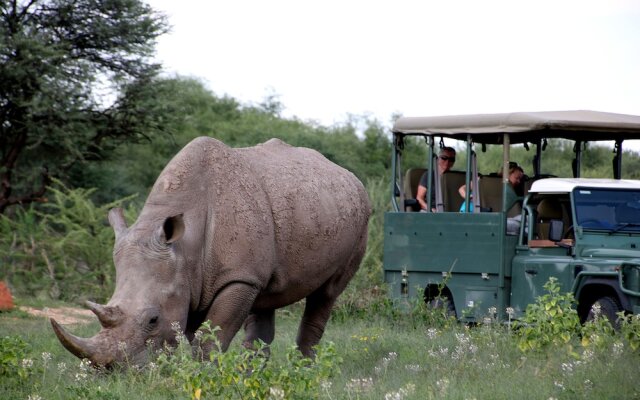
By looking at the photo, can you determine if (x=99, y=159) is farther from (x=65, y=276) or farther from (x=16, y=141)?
(x=65, y=276)

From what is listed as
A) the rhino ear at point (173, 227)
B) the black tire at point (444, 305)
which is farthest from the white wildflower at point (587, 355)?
the black tire at point (444, 305)

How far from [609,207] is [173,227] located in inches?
231

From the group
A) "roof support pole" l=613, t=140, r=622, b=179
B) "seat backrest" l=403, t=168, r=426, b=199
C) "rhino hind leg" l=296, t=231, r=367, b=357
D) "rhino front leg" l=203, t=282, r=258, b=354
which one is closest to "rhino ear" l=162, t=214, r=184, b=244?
"rhino front leg" l=203, t=282, r=258, b=354

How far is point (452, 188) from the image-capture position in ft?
44.7

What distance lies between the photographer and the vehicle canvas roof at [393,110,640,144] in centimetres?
1204

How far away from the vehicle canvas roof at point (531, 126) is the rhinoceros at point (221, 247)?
3244 mm

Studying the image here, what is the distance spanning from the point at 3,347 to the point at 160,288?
125 cm

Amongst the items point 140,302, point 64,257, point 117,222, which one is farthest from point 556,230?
point 64,257

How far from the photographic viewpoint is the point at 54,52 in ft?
69.6

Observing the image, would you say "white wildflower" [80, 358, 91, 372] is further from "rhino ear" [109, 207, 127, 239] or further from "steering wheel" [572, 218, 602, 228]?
"steering wheel" [572, 218, 602, 228]

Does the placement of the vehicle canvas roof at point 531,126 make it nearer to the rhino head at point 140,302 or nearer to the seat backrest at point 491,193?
the seat backrest at point 491,193

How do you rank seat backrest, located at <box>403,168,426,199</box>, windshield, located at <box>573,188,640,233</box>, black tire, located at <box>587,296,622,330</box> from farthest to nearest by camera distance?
seat backrest, located at <box>403,168,426,199</box>, windshield, located at <box>573,188,640,233</box>, black tire, located at <box>587,296,622,330</box>

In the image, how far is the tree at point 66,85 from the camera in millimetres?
21547

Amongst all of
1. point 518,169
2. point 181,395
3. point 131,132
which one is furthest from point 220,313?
point 131,132
